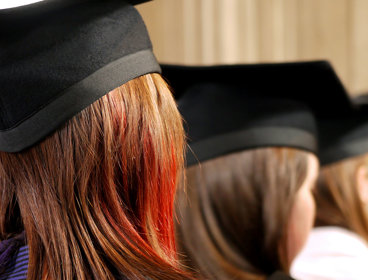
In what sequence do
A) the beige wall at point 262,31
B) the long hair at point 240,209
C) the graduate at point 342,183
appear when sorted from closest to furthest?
the long hair at point 240,209, the graduate at point 342,183, the beige wall at point 262,31

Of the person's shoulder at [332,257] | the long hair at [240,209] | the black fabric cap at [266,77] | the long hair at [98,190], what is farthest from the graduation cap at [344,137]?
the long hair at [98,190]

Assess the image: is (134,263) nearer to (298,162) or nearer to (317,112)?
(298,162)

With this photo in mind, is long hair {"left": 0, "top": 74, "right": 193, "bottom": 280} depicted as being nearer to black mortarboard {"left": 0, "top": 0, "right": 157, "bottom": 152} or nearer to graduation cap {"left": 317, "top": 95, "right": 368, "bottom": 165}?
black mortarboard {"left": 0, "top": 0, "right": 157, "bottom": 152}

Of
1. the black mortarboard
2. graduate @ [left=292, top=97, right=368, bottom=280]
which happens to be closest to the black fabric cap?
graduate @ [left=292, top=97, right=368, bottom=280]

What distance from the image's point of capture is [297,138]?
1.33 metres

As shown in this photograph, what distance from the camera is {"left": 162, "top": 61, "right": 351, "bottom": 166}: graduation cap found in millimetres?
1289

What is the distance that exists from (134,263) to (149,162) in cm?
13

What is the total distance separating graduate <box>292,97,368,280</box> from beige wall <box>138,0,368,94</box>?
862mm

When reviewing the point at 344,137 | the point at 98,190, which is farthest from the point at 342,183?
the point at 98,190

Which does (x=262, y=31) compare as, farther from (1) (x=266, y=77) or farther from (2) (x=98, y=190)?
(2) (x=98, y=190)

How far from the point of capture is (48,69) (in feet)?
2.03

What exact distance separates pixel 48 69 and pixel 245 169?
76 cm

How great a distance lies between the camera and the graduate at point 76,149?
0.59 m

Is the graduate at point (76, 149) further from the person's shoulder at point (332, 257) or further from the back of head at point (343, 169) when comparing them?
the back of head at point (343, 169)
